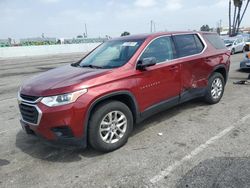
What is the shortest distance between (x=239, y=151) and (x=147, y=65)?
189 centimetres

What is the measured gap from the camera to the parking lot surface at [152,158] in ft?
10.7

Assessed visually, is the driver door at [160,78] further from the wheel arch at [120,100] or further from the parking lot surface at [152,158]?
the parking lot surface at [152,158]

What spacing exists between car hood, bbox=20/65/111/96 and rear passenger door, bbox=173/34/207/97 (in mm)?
1821

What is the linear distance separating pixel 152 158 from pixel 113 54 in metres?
2.03

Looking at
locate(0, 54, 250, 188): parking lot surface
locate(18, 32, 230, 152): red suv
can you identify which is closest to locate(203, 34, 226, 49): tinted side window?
locate(18, 32, 230, 152): red suv

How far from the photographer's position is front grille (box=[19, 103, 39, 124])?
3684 mm

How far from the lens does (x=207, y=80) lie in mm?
5922

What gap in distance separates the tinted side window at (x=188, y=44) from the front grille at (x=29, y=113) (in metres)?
2.91

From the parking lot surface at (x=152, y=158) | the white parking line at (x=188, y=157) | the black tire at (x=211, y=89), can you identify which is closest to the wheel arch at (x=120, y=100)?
the parking lot surface at (x=152, y=158)

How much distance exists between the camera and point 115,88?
3.94 m

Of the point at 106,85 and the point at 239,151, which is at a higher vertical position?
the point at 106,85

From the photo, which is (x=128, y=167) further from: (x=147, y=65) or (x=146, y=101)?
(x=147, y=65)

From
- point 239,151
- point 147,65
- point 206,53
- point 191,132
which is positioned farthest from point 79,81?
point 206,53

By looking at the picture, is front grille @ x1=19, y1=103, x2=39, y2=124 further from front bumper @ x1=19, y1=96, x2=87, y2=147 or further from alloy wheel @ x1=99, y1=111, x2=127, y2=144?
alloy wheel @ x1=99, y1=111, x2=127, y2=144
